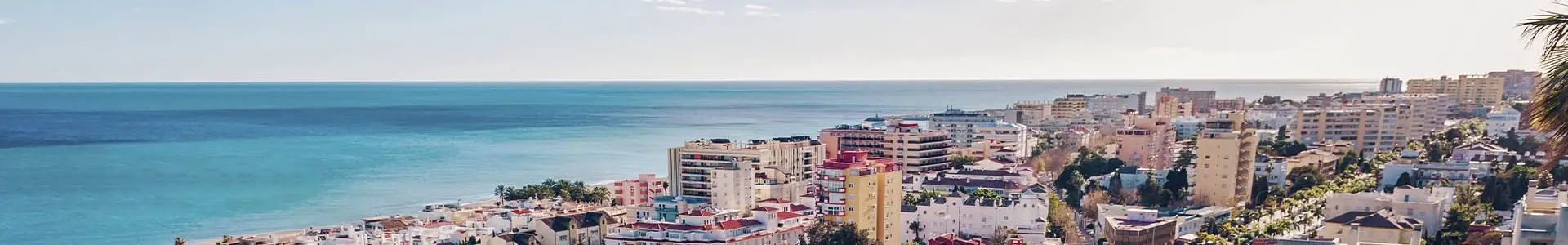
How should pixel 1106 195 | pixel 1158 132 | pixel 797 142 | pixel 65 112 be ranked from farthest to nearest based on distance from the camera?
pixel 65 112
pixel 1158 132
pixel 797 142
pixel 1106 195

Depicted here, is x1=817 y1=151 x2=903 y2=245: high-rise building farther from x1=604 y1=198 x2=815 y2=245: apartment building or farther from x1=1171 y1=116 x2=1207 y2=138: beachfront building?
x1=1171 y1=116 x2=1207 y2=138: beachfront building

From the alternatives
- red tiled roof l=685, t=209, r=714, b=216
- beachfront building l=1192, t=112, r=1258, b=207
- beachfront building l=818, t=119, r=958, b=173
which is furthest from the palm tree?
beachfront building l=818, t=119, r=958, b=173

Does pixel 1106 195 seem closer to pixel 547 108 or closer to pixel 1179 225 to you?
pixel 1179 225

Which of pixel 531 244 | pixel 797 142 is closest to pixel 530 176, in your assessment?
pixel 797 142

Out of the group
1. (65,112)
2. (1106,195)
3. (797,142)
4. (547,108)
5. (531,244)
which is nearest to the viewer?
(531,244)

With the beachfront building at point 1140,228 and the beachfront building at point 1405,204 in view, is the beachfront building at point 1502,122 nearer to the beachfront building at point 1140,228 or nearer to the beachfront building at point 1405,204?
the beachfront building at point 1405,204

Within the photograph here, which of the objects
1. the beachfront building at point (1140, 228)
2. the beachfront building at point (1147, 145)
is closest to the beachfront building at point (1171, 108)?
the beachfront building at point (1147, 145)

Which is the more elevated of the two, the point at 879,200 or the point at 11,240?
the point at 879,200
